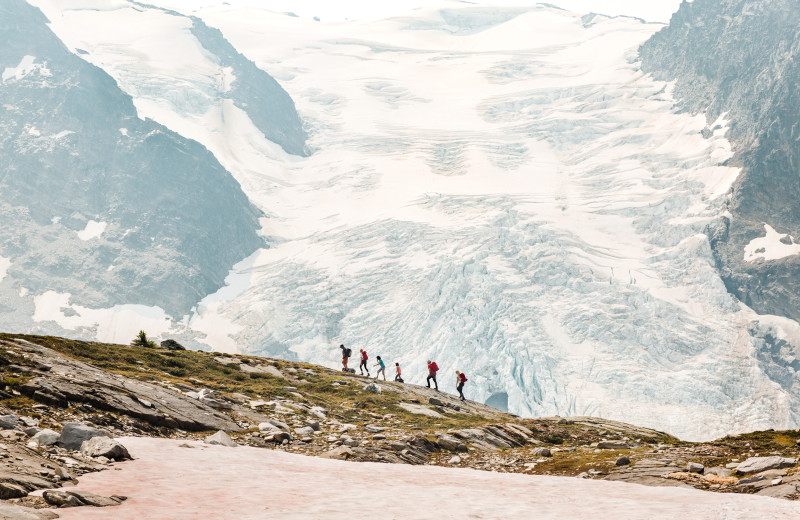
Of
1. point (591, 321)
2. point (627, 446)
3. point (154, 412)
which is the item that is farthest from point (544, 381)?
point (154, 412)

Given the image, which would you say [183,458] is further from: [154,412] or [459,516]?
[459,516]

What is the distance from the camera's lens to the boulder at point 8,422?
16312 mm

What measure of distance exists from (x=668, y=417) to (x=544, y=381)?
73.2 feet

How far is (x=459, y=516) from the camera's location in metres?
13.3

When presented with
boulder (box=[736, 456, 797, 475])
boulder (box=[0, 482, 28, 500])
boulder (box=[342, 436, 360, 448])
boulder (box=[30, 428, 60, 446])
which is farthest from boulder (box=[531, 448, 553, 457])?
boulder (box=[0, 482, 28, 500])

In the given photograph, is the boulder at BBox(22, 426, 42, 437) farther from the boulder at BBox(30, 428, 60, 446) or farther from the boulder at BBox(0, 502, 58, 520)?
the boulder at BBox(0, 502, 58, 520)

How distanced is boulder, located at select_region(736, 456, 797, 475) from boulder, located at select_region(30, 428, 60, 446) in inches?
639

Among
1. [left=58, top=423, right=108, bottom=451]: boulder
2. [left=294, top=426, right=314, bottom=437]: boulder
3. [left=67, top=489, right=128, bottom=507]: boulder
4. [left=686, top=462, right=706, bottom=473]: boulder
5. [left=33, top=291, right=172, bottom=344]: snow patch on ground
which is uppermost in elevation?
[left=67, top=489, right=128, bottom=507]: boulder

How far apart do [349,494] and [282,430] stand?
10280 millimetres

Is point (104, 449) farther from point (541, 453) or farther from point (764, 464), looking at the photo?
point (764, 464)

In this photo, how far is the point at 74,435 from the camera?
16094 millimetres

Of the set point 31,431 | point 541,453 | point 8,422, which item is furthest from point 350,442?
point 8,422

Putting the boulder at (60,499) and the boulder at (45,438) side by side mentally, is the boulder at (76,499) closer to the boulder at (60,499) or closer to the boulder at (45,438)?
the boulder at (60,499)

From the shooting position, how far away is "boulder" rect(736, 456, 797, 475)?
17047mm
